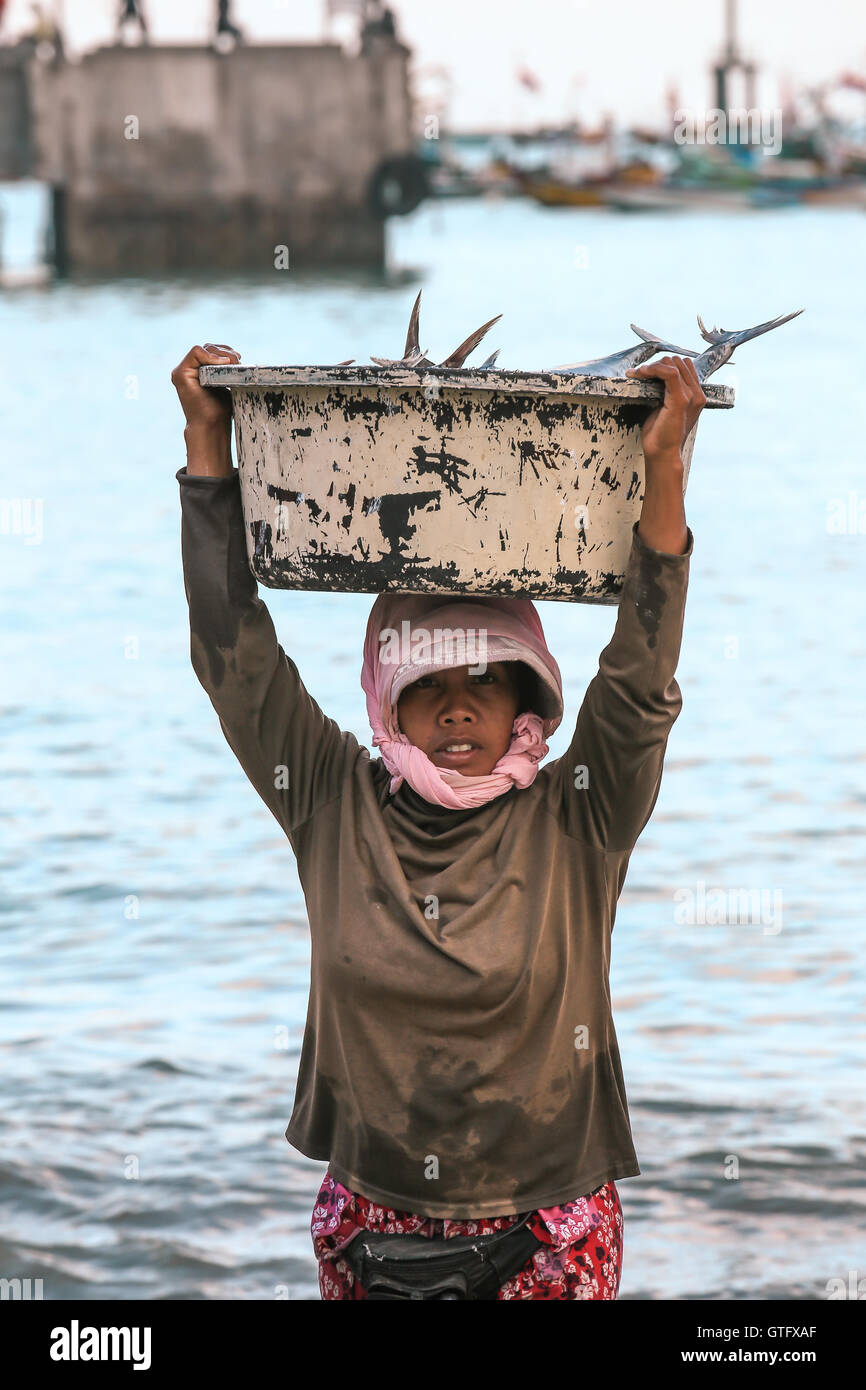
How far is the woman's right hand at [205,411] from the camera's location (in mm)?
2418

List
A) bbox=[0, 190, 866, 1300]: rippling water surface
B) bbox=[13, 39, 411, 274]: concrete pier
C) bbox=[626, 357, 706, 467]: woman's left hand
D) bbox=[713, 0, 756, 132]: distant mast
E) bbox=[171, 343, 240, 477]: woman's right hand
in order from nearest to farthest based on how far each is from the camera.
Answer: bbox=[626, 357, 706, 467]: woman's left hand < bbox=[171, 343, 240, 477]: woman's right hand < bbox=[0, 190, 866, 1300]: rippling water surface < bbox=[13, 39, 411, 274]: concrete pier < bbox=[713, 0, 756, 132]: distant mast

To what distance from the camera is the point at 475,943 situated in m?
2.29

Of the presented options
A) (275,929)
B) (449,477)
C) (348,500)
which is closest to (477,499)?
(449,477)

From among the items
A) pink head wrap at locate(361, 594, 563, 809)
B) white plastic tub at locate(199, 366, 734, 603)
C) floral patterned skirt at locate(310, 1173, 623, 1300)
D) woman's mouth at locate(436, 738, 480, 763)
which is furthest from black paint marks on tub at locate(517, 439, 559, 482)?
floral patterned skirt at locate(310, 1173, 623, 1300)

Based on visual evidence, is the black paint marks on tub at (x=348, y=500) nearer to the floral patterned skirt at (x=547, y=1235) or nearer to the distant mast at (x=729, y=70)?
the floral patterned skirt at (x=547, y=1235)

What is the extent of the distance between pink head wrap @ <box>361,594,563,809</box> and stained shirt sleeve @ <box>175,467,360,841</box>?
0.30ft

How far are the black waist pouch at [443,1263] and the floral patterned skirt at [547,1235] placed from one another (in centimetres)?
1

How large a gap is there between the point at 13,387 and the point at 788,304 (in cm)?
1245

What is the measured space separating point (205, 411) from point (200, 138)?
3250 centimetres

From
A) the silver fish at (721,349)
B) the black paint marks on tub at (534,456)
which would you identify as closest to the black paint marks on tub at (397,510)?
the black paint marks on tub at (534,456)

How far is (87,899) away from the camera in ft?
19.4

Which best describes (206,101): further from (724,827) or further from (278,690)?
(278,690)

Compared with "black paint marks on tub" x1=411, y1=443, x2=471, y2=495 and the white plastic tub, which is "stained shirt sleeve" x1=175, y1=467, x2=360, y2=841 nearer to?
the white plastic tub

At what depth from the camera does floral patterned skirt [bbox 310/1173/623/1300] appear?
232 cm
